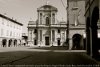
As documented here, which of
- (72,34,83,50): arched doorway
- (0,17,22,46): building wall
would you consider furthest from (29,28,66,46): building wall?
(72,34,83,50): arched doorway

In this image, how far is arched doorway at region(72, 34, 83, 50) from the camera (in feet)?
96.4

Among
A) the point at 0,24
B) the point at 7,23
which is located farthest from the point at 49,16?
the point at 0,24

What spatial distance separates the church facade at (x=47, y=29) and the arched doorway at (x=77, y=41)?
81.5ft

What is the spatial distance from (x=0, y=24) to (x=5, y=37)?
16.5 feet

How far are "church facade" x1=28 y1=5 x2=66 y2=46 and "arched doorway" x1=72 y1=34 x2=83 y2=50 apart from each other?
978 inches

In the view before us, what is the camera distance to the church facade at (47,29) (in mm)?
56528

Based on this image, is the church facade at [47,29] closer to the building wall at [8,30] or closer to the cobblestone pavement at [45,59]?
the building wall at [8,30]

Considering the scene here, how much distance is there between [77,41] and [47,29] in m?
27.3

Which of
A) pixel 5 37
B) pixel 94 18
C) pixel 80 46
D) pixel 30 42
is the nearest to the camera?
pixel 94 18

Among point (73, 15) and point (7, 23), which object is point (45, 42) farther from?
point (73, 15)

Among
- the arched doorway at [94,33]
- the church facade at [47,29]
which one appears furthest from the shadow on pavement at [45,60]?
the church facade at [47,29]

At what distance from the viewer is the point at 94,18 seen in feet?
46.8

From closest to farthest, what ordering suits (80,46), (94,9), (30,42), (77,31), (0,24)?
(94,9) < (77,31) < (80,46) < (0,24) < (30,42)

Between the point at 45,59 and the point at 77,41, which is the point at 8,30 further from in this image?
the point at 45,59
